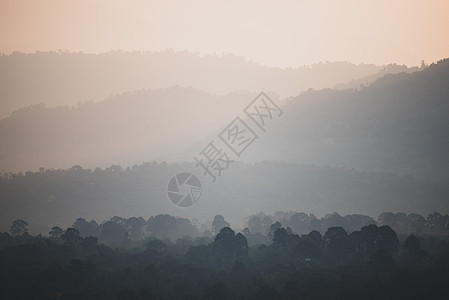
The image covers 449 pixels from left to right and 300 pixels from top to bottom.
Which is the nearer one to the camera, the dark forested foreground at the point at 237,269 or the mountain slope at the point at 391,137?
the dark forested foreground at the point at 237,269

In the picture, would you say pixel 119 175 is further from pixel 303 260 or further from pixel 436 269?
pixel 436 269

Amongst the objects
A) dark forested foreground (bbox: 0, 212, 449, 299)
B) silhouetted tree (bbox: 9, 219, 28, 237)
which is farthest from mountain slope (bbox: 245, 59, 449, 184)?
silhouetted tree (bbox: 9, 219, 28, 237)

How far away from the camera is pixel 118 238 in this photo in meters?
100

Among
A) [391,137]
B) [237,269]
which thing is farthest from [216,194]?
[237,269]

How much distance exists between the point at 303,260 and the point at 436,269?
19.1 meters

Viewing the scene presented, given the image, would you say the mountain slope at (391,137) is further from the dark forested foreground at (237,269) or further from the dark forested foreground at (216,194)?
the dark forested foreground at (237,269)
